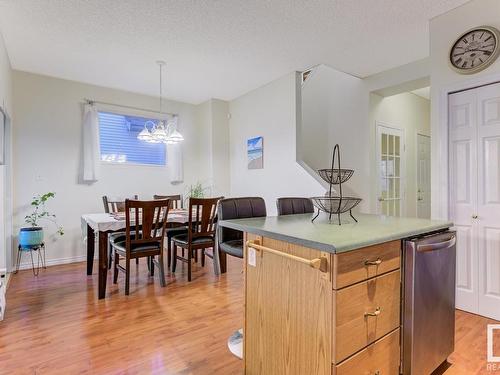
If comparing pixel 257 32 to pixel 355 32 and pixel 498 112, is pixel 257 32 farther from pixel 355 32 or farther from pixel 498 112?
pixel 498 112

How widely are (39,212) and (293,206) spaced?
3612 mm

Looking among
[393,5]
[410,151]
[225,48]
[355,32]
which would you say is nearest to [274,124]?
[225,48]

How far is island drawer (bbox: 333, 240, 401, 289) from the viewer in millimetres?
1232

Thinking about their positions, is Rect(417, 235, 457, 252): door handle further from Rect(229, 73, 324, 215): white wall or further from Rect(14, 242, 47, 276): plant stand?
Rect(14, 242, 47, 276): plant stand

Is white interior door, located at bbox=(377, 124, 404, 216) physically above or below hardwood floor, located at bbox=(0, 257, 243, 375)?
above

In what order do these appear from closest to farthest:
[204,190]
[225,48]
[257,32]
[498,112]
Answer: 1. [498,112]
2. [257,32]
3. [225,48]
4. [204,190]

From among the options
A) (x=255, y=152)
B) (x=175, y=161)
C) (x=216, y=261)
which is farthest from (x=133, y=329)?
(x=175, y=161)

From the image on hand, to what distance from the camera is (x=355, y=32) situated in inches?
121

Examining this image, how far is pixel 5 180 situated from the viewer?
3.53 meters

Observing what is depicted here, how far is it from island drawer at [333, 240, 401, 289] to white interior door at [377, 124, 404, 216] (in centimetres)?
319

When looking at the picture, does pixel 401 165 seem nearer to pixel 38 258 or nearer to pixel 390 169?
pixel 390 169

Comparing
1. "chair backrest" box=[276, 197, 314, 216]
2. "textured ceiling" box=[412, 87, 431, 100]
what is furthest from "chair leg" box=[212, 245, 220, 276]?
"textured ceiling" box=[412, 87, 431, 100]

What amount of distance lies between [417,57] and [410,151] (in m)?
1.93

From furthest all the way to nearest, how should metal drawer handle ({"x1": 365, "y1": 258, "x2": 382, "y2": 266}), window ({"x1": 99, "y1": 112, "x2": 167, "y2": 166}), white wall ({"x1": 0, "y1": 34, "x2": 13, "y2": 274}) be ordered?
window ({"x1": 99, "y1": 112, "x2": 167, "y2": 166})
white wall ({"x1": 0, "y1": 34, "x2": 13, "y2": 274})
metal drawer handle ({"x1": 365, "y1": 258, "x2": 382, "y2": 266})
